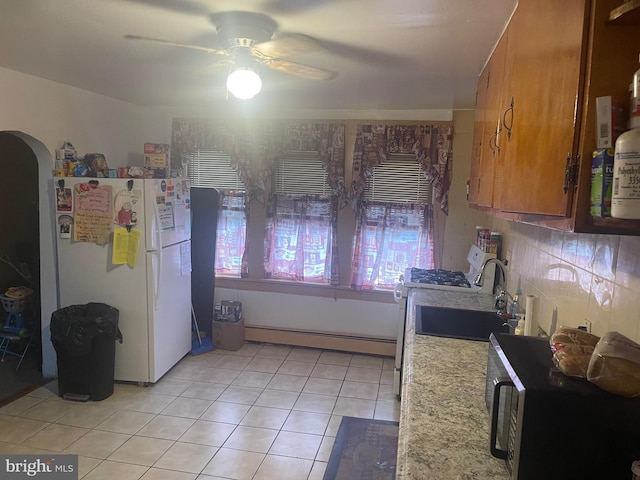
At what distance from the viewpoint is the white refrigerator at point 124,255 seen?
3.28 meters

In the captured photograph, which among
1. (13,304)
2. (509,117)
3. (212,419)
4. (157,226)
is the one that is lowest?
(212,419)

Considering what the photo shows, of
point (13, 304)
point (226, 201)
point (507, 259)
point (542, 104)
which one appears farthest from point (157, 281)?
point (542, 104)

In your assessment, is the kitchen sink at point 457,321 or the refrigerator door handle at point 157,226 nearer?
the kitchen sink at point 457,321

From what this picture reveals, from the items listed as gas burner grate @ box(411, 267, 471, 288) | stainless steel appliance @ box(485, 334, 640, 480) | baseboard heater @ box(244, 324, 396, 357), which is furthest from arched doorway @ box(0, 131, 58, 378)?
stainless steel appliance @ box(485, 334, 640, 480)

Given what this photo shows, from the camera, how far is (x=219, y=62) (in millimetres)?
2391

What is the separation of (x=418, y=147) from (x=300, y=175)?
3.60ft

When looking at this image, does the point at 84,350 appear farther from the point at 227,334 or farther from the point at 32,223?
the point at 32,223

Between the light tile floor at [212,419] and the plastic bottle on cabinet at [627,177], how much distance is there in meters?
2.24

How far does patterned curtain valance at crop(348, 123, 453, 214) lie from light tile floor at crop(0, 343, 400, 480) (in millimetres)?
1743

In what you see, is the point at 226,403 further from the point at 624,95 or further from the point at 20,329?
the point at 624,95

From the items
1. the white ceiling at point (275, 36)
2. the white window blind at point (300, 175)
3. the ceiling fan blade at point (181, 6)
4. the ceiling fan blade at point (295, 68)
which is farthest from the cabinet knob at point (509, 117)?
the white window blind at point (300, 175)

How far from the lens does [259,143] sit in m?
4.18

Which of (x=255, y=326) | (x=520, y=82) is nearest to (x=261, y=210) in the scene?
(x=255, y=326)

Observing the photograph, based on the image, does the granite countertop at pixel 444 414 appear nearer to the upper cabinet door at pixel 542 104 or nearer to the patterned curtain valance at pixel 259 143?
the upper cabinet door at pixel 542 104
